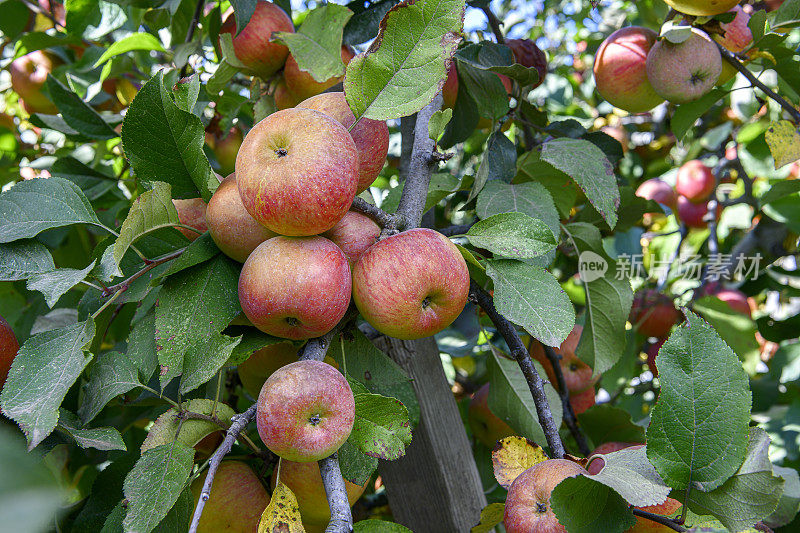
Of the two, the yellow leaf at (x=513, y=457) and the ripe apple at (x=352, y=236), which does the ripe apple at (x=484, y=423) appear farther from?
the ripe apple at (x=352, y=236)

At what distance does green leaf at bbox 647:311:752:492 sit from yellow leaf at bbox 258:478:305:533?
1.05 ft

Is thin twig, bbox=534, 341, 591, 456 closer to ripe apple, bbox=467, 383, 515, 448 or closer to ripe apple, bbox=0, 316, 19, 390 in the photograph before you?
ripe apple, bbox=467, 383, 515, 448

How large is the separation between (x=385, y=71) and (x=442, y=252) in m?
0.19

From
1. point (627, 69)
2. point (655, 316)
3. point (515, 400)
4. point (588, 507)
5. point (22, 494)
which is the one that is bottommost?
point (655, 316)

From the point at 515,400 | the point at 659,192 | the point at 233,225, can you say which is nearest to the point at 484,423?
the point at 515,400

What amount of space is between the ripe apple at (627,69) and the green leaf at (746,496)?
0.73 m

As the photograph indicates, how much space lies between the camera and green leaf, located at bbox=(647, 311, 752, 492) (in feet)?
1.81

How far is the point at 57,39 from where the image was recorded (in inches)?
50.4

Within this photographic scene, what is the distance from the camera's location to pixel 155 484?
516mm

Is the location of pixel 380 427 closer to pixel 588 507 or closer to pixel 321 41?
pixel 588 507

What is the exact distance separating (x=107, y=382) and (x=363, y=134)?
1.19 feet

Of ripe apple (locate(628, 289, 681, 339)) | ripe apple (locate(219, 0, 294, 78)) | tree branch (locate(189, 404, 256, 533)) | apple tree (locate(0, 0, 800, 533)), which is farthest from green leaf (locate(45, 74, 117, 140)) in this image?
ripe apple (locate(628, 289, 681, 339))

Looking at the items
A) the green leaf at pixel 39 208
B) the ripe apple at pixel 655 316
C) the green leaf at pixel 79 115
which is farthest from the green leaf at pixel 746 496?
the ripe apple at pixel 655 316

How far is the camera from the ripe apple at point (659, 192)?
2.00m
